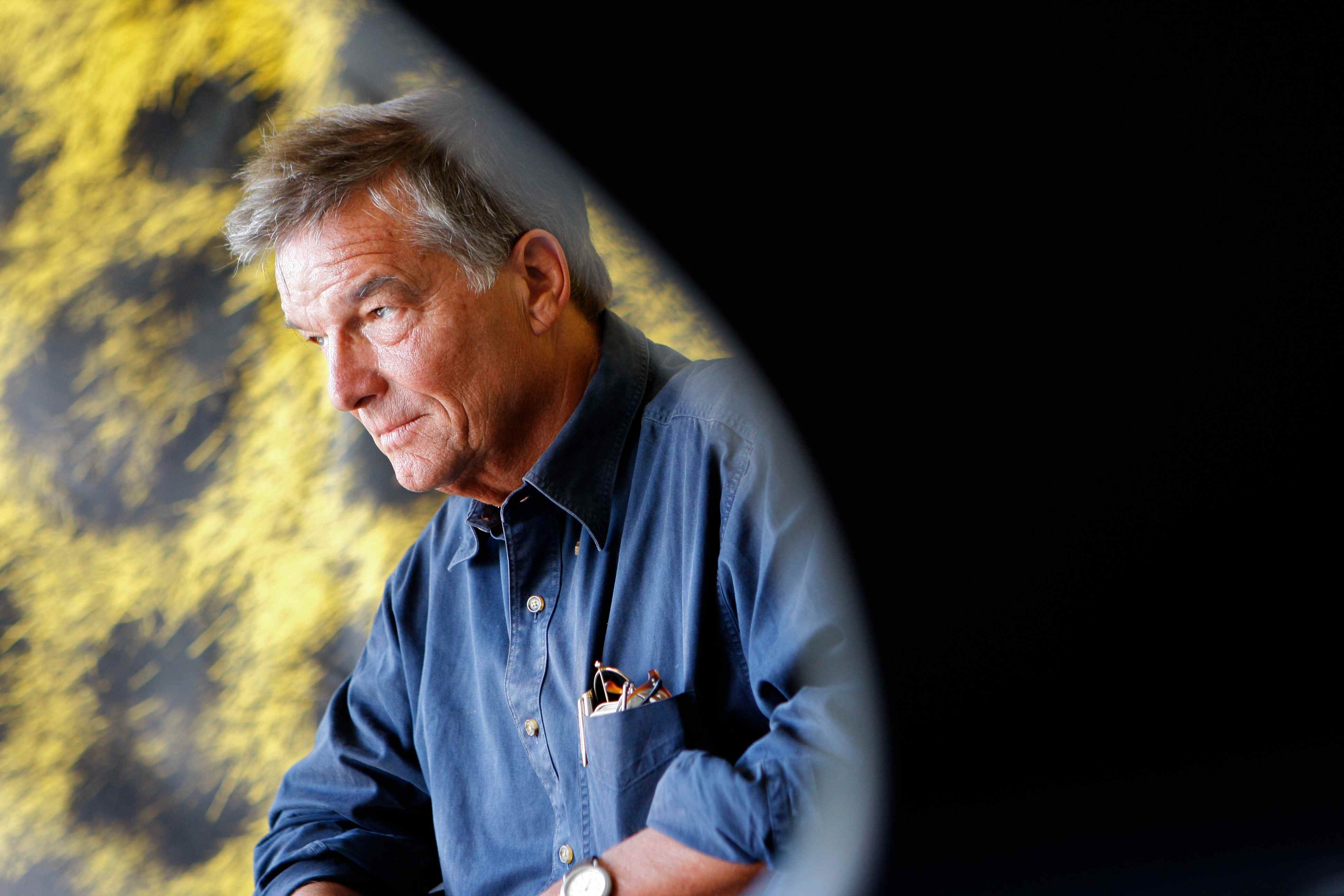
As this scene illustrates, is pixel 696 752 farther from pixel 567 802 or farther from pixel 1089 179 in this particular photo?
pixel 1089 179

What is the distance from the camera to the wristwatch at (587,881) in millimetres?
854

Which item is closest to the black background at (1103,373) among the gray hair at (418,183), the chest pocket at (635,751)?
the chest pocket at (635,751)

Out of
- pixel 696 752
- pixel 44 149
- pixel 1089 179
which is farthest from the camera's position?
pixel 44 149

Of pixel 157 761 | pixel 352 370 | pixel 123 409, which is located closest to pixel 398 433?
pixel 352 370

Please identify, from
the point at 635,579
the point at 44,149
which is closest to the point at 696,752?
the point at 635,579

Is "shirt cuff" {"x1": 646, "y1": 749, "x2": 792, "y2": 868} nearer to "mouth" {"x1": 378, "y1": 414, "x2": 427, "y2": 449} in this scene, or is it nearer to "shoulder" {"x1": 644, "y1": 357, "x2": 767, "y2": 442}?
"shoulder" {"x1": 644, "y1": 357, "x2": 767, "y2": 442}

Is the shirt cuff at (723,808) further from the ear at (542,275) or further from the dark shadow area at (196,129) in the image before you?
the dark shadow area at (196,129)

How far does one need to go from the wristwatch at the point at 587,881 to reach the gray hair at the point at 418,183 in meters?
0.55

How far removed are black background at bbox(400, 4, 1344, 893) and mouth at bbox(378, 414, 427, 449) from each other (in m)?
0.59

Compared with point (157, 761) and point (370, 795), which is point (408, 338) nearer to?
point (370, 795)

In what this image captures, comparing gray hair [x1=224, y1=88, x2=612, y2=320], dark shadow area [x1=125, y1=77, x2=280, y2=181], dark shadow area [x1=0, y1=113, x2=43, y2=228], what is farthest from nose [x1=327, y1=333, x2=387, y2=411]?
dark shadow area [x1=0, y1=113, x2=43, y2=228]

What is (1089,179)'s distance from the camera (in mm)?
517

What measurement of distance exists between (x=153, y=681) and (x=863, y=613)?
126 cm

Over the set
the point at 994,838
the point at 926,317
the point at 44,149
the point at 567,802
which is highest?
the point at 44,149
